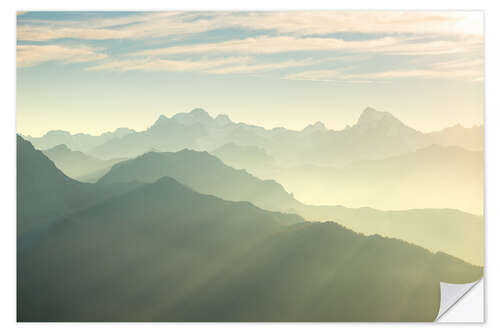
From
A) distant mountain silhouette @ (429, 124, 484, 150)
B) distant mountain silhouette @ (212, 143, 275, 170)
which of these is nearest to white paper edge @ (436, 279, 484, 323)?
distant mountain silhouette @ (429, 124, 484, 150)

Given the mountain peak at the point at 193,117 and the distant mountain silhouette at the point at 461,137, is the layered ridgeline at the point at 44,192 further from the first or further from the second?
the distant mountain silhouette at the point at 461,137

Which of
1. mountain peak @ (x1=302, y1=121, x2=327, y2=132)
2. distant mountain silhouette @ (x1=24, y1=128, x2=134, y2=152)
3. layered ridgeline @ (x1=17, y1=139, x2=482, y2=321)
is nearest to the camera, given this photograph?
layered ridgeline @ (x1=17, y1=139, x2=482, y2=321)

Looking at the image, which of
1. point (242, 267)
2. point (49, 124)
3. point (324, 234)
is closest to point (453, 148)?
point (324, 234)

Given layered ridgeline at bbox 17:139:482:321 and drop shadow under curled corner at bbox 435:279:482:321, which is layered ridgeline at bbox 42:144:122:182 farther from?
drop shadow under curled corner at bbox 435:279:482:321
